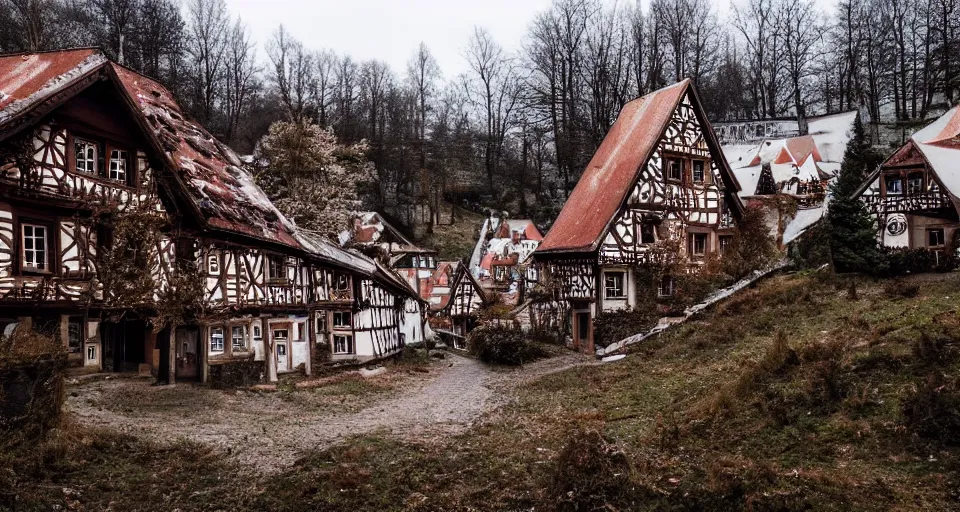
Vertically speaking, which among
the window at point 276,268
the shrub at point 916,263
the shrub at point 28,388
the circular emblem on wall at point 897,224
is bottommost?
the shrub at point 28,388

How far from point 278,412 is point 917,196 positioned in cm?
2959

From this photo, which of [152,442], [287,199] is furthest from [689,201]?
[152,442]

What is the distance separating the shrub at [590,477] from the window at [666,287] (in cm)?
2076

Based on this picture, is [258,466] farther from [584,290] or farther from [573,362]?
[584,290]

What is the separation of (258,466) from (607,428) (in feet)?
23.2

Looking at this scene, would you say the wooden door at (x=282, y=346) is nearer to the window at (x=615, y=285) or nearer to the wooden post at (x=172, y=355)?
the wooden post at (x=172, y=355)

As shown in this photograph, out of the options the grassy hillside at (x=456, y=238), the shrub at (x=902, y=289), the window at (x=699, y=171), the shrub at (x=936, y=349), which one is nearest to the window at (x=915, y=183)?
the window at (x=699, y=171)

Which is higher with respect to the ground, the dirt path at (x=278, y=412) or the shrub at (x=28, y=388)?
the shrub at (x=28, y=388)

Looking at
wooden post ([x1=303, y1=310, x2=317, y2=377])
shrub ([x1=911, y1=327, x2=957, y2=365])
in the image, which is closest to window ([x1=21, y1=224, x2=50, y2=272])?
wooden post ([x1=303, y1=310, x2=317, y2=377])

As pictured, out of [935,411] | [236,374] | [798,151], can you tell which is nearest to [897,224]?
[798,151]

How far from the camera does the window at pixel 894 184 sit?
105ft

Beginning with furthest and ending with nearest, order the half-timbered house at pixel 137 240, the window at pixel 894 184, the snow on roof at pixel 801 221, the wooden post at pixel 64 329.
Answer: the snow on roof at pixel 801 221, the window at pixel 894 184, the wooden post at pixel 64 329, the half-timbered house at pixel 137 240

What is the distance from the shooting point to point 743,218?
33.5 meters

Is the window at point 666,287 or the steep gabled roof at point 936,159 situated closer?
the window at point 666,287
